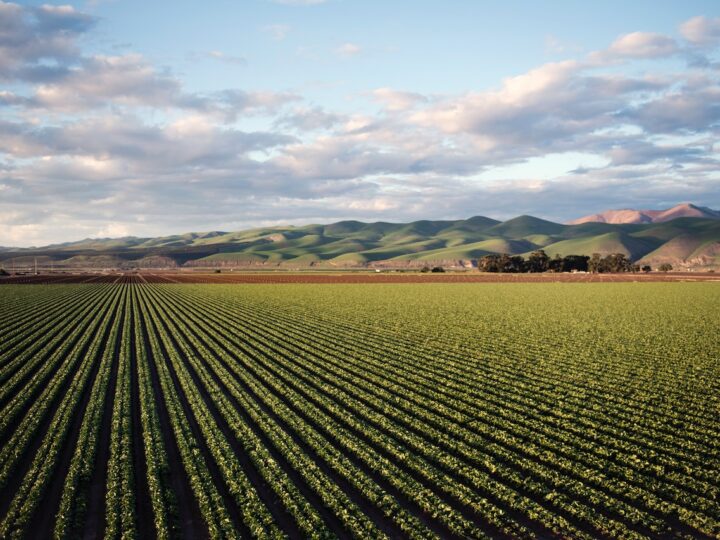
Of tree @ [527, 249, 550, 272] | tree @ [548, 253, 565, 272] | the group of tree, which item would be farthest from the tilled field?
tree @ [548, 253, 565, 272]

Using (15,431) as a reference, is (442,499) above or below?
below

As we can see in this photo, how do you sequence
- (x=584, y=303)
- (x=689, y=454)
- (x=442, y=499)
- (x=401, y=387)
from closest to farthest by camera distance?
1. (x=442, y=499)
2. (x=689, y=454)
3. (x=401, y=387)
4. (x=584, y=303)

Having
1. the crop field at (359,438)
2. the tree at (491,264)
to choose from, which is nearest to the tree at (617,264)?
the tree at (491,264)

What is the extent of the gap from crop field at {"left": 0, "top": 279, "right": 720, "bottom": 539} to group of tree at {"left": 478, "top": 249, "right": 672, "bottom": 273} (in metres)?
138

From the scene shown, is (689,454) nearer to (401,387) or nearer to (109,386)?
(401,387)

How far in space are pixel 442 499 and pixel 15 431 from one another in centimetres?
1551

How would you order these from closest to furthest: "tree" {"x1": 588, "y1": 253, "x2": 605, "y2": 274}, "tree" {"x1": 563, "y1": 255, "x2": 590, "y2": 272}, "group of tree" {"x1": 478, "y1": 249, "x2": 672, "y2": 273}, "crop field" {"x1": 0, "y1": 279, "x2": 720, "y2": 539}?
"crop field" {"x1": 0, "y1": 279, "x2": 720, "y2": 539}, "group of tree" {"x1": 478, "y1": 249, "x2": 672, "y2": 273}, "tree" {"x1": 588, "y1": 253, "x2": 605, "y2": 274}, "tree" {"x1": 563, "y1": 255, "x2": 590, "y2": 272}

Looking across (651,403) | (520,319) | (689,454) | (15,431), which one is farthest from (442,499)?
(520,319)

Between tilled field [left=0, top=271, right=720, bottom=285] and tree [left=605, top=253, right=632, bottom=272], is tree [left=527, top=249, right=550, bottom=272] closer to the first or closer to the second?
tree [left=605, top=253, right=632, bottom=272]

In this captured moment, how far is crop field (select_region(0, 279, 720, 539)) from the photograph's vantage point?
12508 mm

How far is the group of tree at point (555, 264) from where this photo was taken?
172m

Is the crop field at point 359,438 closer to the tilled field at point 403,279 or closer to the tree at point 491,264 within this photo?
the tilled field at point 403,279

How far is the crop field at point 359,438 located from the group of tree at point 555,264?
13756 centimetres

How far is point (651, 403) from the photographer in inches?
852
